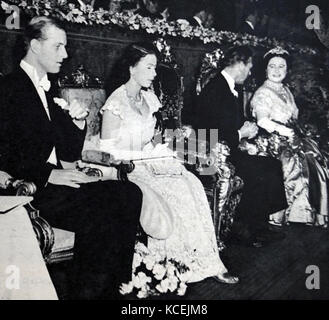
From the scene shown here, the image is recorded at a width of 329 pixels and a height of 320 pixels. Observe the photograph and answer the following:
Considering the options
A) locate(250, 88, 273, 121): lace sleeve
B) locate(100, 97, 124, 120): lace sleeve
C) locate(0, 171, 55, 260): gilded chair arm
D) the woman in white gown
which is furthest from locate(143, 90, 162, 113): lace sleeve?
locate(0, 171, 55, 260): gilded chair arm

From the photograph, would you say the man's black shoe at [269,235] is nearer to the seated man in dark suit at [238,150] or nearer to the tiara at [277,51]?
the seated man in dark suit at [238,150]

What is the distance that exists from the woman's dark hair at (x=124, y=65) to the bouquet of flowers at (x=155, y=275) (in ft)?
3.63

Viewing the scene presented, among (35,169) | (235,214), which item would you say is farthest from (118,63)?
(235,214)

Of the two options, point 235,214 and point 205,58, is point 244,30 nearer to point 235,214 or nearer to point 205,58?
point 205,58

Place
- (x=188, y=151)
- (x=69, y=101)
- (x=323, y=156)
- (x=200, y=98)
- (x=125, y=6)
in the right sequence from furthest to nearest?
(x=323, y=156), (x=200, y=98), (x=188, y=151), (x=125, y=6), (x=69, y=101)

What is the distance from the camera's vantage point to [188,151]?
3.02 m

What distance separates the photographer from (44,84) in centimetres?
244

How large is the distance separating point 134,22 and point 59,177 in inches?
47.8

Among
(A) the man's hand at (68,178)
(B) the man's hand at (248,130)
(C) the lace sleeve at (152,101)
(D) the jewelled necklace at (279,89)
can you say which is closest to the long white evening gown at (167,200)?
(C) the lace sleeve at (152,101)

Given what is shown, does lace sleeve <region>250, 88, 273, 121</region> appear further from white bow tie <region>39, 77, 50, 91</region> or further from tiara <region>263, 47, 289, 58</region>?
white bow tie <region>39, 77, 50, 91</region>

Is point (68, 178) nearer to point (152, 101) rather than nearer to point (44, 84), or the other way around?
point (44, 84)

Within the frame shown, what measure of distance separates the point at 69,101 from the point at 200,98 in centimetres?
111

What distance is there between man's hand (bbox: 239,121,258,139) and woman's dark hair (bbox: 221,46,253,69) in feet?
1.69

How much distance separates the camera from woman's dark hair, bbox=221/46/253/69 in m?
3.32
